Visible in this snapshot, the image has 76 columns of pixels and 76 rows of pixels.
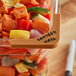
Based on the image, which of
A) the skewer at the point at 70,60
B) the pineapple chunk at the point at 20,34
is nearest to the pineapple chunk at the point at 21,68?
the pineapple chunk at the point at 20,34

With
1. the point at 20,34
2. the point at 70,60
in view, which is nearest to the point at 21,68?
the point at 20,34

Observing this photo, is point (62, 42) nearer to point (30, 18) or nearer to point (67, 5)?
point (67, 5)

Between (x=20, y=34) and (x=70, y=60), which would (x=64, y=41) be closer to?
(x=70, y=60)

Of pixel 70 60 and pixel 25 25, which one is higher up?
pixel 25 25

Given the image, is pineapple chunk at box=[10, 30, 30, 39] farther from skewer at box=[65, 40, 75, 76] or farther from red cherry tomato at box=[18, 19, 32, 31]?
skewer at box=[65, 40, 75, 76]

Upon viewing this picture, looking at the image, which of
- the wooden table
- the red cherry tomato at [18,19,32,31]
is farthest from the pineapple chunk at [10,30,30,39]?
the wooden table

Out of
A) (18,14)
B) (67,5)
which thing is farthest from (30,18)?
(67,5)
